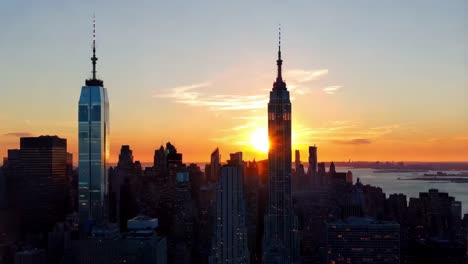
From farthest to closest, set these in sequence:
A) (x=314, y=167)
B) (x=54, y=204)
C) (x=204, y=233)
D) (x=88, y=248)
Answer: (x=314, y=167) → (x=54, y=204) → (x=204, y=233) → (x=88, y=248)

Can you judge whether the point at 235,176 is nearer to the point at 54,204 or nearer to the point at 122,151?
the point at 54,204

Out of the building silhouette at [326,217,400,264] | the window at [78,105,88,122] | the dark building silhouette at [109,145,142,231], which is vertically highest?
the window at [78,105,88,122]

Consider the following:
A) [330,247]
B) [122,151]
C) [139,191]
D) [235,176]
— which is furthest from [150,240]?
[122,151]

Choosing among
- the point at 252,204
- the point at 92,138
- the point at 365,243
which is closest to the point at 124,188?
the point at 92,138

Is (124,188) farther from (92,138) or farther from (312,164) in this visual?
(312,164)

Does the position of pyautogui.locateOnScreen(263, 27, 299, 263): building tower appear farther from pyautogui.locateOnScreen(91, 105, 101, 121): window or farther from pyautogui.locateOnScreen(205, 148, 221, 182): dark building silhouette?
pyautogui.locateOnScreen(91, 105, 101, 121): window

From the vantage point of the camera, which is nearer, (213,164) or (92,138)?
(92,138)

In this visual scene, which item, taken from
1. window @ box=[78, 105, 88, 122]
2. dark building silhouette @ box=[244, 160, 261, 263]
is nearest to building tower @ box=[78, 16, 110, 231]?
window @ box=[78, 105, 88, 122]
